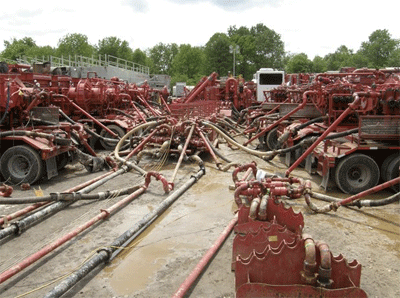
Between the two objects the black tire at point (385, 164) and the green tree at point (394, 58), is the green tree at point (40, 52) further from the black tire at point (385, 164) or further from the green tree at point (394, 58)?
the black tire at point (385, 164)

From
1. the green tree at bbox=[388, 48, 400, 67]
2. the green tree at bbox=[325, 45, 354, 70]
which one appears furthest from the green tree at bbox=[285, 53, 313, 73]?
the green tree at bbox=[388, 48, 400, 67]

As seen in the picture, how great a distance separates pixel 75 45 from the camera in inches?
2306

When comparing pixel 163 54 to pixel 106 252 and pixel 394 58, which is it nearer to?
pixel 394 58

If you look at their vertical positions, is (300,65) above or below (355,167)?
above

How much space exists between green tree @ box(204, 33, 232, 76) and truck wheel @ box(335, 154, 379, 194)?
52135mm

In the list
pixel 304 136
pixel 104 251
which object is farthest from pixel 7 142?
pixel 304 136

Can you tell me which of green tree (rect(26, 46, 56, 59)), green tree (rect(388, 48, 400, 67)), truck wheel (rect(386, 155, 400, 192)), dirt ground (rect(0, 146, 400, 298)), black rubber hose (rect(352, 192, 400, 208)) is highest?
green tree (rect(26, 46, 56, 59))

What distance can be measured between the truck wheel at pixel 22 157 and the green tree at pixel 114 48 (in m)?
58.1

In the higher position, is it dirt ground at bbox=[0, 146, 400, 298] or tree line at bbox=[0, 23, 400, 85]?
tree line at bbox=[0, 23, 400, 85]

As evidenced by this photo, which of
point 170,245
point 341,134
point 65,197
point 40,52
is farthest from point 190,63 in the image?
point 170,245

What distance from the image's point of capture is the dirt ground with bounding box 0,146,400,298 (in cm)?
393

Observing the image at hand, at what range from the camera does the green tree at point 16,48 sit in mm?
57312

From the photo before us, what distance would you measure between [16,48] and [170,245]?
63.6 metres

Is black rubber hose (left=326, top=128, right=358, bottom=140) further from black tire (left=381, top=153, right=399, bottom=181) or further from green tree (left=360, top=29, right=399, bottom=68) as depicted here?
green tree (left=360, top=29, right=399, bottom=68)
